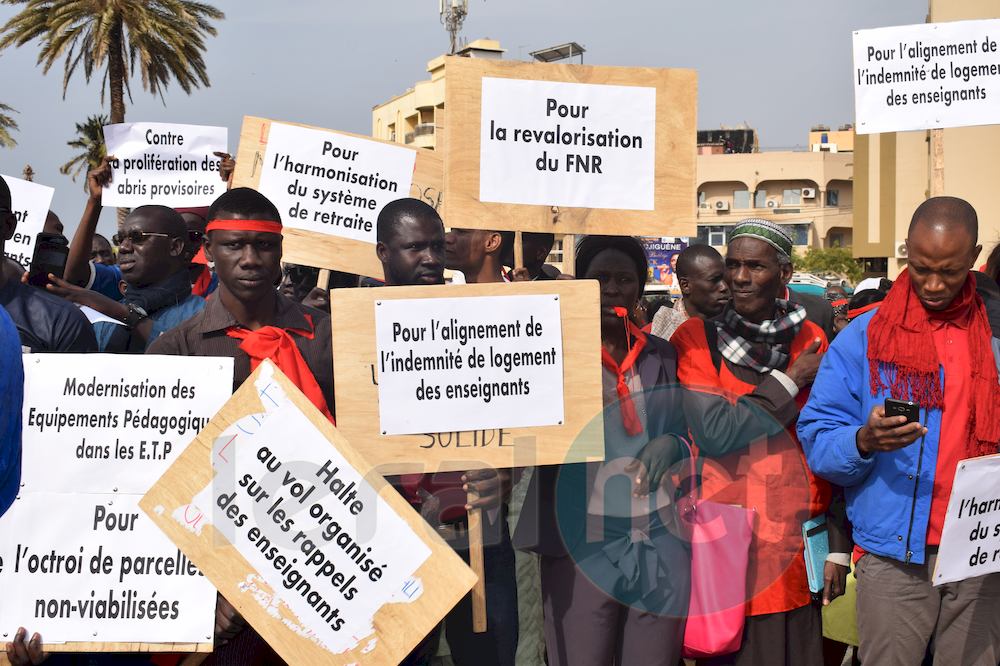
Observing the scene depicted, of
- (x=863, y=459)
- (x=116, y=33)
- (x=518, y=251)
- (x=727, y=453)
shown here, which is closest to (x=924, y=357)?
(x=863, y=459)

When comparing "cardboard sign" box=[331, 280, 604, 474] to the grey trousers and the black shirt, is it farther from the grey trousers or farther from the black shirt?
the black shirt

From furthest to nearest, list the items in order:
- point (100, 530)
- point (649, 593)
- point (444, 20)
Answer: point (444, 20)
point (649, 593)
point (100, 530)

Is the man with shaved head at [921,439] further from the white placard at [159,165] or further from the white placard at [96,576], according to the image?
the white placard at [159,165]

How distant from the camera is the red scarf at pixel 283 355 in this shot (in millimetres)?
3521

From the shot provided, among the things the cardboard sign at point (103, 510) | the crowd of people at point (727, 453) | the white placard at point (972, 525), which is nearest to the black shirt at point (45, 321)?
the crowd of people at point (727, 453)

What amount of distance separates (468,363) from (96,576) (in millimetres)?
1330

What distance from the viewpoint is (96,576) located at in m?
3.36

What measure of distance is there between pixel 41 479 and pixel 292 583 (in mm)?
926

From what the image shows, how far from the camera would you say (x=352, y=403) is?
3.40 metres

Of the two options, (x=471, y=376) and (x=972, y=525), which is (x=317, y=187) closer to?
(x=471, y=376)

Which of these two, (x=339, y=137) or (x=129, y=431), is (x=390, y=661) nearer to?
(x=129, y=431)

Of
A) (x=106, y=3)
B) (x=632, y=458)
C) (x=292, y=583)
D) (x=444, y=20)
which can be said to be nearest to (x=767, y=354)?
(x=632, y=458)

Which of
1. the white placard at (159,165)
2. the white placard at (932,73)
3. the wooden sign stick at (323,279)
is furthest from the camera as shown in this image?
the white placard at (159,165)

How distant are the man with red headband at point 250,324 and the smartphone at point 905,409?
1.80 m
